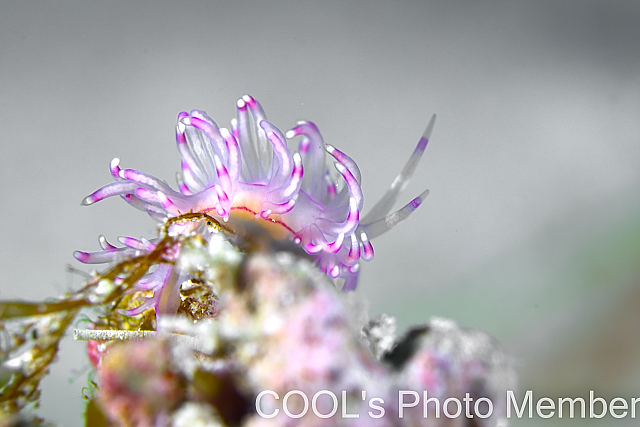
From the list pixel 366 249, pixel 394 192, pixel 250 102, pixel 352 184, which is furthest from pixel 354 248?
pixel 250 102

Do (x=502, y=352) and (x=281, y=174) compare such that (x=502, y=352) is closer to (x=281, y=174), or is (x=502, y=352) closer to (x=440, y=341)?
(x=440, y=341)

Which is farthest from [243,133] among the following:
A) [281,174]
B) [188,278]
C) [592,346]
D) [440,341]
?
[592,346]

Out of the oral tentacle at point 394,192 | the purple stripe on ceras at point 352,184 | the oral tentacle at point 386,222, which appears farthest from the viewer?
the oral tentacle at point 394,192

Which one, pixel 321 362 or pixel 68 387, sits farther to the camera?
pixel 68 387

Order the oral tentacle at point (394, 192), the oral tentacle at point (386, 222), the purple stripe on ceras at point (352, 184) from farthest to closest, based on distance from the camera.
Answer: the oral tentacle at point (394, 192)
the oral tentacle at point (386, 222)
the purple stripe on ceras at point (352, 184)

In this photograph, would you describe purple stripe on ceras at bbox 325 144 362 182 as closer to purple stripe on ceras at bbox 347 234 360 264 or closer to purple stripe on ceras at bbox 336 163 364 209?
purple stripe on ceras at bbox 336 163 364 209

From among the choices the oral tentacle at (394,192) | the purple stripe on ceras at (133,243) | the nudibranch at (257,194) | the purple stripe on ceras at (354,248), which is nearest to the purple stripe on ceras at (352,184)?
the nudibranch at (257,194)

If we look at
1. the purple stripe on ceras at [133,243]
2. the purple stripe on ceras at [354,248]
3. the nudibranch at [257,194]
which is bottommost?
the purple stripe on ceras at [133,243]

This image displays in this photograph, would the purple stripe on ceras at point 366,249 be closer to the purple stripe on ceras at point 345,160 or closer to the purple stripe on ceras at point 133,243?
the purple stripe on ceras at point 345,160
